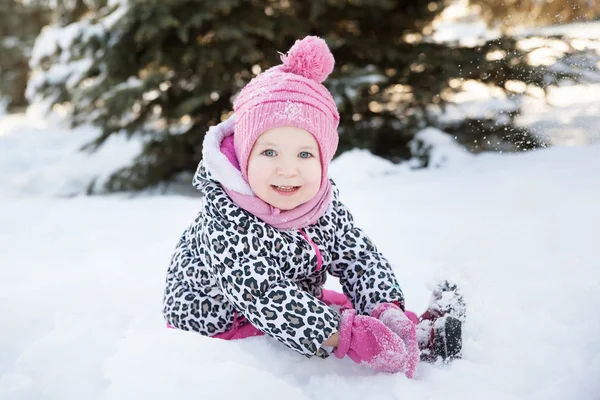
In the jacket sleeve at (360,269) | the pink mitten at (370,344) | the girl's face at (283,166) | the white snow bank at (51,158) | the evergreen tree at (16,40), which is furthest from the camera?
the evergreen tree at (16,40)

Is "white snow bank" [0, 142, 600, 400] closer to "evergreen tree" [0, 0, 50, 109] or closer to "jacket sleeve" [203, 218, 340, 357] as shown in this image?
"jacket sleeve" [203, 218, 340, 357]

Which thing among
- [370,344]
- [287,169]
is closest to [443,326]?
[370,344]

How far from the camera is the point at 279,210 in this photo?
149 cm

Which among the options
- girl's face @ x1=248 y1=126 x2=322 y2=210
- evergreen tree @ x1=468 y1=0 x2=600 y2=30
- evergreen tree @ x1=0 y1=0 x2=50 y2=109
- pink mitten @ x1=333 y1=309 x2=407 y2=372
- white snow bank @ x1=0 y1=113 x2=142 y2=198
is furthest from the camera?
evergreen tree @ x1=0 y1=0 x2=50 y2=109

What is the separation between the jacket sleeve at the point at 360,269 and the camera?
158cm

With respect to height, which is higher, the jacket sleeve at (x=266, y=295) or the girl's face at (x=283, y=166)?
the girl's face at (x=283, y=166)

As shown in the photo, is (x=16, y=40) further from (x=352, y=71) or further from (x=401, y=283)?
(x=401, y=283)

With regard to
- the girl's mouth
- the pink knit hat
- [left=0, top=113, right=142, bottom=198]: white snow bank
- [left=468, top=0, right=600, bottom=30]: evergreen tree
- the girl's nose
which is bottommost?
[left=0, top=113, right=142, bottom=198]: white snow bank

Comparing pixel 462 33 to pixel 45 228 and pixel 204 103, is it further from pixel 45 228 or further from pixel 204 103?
pixel 45 228

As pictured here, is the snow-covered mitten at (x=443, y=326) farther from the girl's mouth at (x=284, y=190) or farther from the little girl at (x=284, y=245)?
the girl's mouth at (x=284, y=190)

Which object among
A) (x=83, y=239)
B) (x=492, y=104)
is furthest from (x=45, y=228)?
(x=492, y=104)

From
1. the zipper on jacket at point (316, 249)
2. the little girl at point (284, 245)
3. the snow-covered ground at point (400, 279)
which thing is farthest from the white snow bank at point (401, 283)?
the zipper on jacket at point (316, 249)

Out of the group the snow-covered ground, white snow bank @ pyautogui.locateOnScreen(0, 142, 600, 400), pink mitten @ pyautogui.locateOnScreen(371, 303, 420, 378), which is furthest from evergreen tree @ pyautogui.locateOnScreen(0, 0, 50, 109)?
pink mitten @ pyautogui.locateOnScreen(371, 303, 420, 378)

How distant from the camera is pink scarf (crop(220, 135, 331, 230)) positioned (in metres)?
1.47
